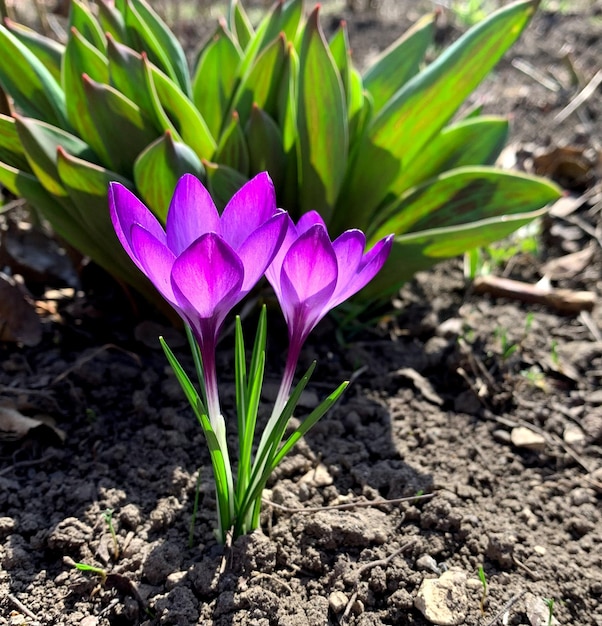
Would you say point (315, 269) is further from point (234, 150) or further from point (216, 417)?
point (234, 150)

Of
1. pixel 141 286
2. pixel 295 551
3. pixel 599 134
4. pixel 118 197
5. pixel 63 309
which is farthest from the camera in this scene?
pixel 599 134

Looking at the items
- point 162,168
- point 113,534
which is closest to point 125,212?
point 162,168

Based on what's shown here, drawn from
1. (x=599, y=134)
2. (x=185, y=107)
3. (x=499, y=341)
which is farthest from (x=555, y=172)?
(x=185, y=107)

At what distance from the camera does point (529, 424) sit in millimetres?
1819

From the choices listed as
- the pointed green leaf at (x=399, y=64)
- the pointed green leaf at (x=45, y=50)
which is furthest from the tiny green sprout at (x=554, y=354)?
the pointed green leaf at (x=45, y=50)

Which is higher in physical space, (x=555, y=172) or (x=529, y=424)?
(x=555, y=172)

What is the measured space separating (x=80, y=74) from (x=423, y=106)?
852mm

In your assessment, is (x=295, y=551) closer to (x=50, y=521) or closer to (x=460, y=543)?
(x=460, y=543)

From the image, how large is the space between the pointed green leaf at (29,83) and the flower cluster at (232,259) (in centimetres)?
86

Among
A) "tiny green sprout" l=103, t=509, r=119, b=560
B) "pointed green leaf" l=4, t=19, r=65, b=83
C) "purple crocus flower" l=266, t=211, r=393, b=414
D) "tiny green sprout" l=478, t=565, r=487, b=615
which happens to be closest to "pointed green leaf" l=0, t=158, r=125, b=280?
"pointed green leaf" l=4, t=19, r=65, b=83

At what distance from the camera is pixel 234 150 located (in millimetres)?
1700

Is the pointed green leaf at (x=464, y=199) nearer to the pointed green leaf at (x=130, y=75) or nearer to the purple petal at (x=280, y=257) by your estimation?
Answer: the pointed green leaf at (x=130, y=75)

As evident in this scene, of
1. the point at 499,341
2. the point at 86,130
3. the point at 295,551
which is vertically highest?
the point at 86,130

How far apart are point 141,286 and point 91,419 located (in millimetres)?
350
